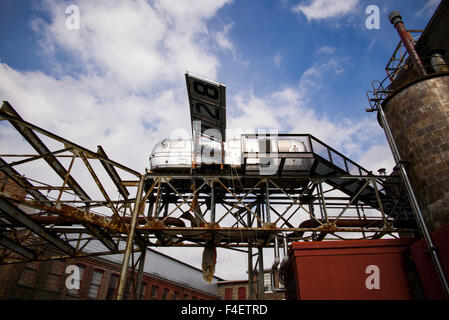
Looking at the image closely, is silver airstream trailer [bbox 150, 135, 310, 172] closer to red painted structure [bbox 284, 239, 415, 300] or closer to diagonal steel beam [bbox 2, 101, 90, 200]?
diagonal steel beam [bbox 2, 101, 90, 200]

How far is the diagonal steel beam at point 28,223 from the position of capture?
7.49 m

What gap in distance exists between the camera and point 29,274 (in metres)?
17.2

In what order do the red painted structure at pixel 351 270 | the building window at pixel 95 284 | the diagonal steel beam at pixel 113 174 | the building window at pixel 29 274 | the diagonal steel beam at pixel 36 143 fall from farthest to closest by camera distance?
the building window at pixel 95 284 < the building window at pixel 29 274 < the diagonal steel beam at pixel 113 174 < the red painted structure at pixel 351 270 < the diagonal steel beam at pixel 36 143

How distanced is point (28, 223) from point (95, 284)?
52.0ft

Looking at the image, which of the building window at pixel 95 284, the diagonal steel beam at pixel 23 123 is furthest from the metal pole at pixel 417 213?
the building window at pixel 95 284

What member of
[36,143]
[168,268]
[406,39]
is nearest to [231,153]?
[36,143]

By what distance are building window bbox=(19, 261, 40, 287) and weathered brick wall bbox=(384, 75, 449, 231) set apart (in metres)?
22.3

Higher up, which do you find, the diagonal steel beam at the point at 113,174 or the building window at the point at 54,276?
the diagonal steel beam at the point at 113,174

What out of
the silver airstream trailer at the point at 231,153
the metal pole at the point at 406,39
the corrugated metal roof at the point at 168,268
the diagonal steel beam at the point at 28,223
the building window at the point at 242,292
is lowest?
the building window at the point at 242,292

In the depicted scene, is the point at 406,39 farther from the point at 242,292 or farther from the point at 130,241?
the point at 242,292

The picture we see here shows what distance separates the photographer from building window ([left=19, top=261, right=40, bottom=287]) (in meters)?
16.7

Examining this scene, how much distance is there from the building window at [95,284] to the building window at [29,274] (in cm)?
472

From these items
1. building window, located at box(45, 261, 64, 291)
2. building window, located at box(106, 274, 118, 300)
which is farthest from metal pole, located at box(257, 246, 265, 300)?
building window, located at box(106, 274, 118, 300)

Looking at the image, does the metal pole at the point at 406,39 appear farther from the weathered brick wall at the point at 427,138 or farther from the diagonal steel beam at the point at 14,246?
the diagonal steel beam at the point at 14,246
